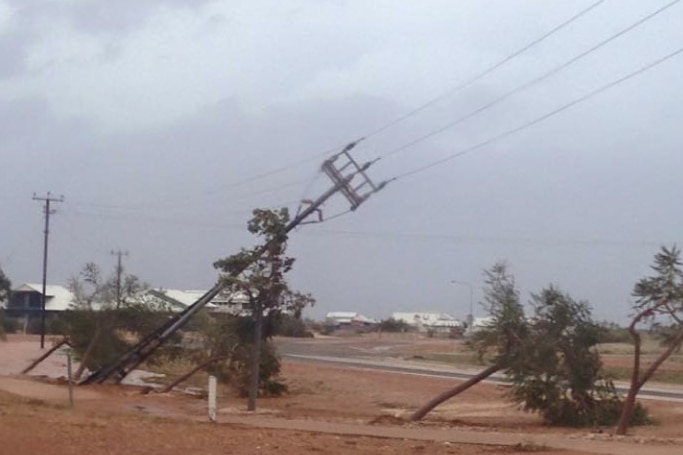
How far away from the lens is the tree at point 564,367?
3594cm

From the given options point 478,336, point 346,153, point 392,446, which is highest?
point 346,153

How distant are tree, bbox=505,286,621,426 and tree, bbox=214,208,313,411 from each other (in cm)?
791

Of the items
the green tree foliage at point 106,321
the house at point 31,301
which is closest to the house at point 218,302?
the green tree foliage at point 106,321

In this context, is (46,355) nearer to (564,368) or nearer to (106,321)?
(106,321)

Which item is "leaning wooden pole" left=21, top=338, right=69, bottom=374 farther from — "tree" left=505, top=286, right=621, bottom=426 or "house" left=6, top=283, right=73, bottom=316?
"house" left=6, top=283, right=73, bottom=316

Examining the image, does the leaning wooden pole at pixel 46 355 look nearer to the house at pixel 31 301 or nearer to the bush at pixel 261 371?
the bush at pixel 261 371

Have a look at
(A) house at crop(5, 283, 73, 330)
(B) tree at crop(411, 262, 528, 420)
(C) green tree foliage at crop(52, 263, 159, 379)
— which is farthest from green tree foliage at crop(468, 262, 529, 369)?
(A) house at crop(5, 283, 73, 330)

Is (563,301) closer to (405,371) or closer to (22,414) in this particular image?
(22,414)

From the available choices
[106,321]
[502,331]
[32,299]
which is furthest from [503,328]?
[32,299]

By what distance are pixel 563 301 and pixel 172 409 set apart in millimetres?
14045

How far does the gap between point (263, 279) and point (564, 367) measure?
10039mm

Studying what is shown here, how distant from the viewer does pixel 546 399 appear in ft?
121

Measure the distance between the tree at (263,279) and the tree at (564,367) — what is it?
7908mm

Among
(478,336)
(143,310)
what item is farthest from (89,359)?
(478,336)
